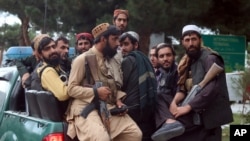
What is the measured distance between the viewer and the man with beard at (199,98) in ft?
15.1

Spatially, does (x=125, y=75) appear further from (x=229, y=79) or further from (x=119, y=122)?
(x=229, y=79)

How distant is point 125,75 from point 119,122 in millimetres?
476

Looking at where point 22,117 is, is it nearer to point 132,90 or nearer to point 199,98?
point 132,90

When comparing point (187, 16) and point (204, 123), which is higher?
point (187, 16)

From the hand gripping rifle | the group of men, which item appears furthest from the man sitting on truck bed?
the hand gripping rifle

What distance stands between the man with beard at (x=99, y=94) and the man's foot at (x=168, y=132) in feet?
0.63

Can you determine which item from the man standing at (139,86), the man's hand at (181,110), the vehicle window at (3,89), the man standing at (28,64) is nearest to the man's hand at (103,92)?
the man standing at (139,86)

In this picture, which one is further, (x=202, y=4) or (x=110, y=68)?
(x=202, y=4)

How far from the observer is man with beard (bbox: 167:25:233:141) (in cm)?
460

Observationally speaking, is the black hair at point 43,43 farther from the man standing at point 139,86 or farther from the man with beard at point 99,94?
the man standing at point 139,86

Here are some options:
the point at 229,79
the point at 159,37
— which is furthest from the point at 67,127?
the point at 159,37

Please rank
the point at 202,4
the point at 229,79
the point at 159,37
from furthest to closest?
the point at 159,37
the point at 202,4
the point at 229,79

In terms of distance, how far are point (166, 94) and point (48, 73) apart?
1115 mm

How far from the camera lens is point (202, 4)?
1066 centimetres
